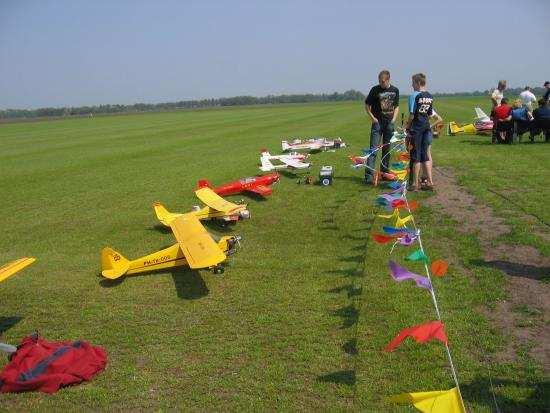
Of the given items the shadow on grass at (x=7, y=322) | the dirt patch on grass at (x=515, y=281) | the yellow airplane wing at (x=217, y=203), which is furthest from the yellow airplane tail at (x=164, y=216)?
the dirt patch on grass at (x=515, y=281)

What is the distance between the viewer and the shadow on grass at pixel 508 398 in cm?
381

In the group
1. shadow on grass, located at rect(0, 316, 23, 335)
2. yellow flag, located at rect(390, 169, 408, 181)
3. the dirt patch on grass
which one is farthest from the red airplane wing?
shadow on grass, located at rect(0, 316, 23, 335)

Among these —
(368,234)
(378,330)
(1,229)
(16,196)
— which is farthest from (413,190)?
(16,196)

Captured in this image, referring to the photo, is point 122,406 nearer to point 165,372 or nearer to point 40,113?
point 165,372

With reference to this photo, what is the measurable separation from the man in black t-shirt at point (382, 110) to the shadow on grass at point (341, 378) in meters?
7.78

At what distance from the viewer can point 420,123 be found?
1026cm

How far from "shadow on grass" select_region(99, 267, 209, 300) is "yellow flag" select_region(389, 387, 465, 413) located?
13.5 feet

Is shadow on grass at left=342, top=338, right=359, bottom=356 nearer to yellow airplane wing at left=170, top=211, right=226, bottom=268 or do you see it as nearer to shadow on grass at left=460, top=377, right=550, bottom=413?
shadow on grass at left=460, top=377, right=550, bottom=413

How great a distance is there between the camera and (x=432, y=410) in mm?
2910

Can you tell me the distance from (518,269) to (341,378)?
137 inches

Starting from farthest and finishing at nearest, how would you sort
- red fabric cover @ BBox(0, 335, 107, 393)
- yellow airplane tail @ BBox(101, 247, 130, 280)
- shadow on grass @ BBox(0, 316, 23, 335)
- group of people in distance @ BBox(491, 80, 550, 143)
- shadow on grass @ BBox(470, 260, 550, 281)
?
group of people in distance @ BBox(491, 80, 550, 143) < yellow airplane tail @ BBox(101, 247, 130, 280) < shadow on grass @ BBox(470, 260, 550, 281) < shadow on grass @ BBox(0, 316, 23, 335) < red fabric cover @ BBox(0, 335, 107, 393)

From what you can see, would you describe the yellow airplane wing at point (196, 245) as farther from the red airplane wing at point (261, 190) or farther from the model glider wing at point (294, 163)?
the model glider wing at point (294, 163)

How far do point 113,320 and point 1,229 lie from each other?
650 cm

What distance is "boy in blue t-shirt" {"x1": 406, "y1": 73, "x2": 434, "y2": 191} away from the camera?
10.1m
